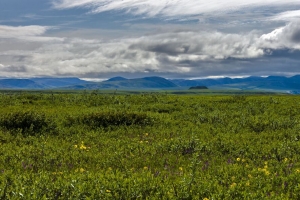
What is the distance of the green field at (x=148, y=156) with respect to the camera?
6.83 m

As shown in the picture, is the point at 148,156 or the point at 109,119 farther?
the point at 109,119

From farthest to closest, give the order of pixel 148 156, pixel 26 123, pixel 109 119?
pixel 109 119 → pixel 26 123 → pixel 148 156

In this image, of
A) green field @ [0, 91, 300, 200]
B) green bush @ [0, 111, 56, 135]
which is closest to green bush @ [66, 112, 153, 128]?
green field @ [0, 91, 300, 200]

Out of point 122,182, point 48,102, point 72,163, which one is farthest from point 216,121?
point 48,102

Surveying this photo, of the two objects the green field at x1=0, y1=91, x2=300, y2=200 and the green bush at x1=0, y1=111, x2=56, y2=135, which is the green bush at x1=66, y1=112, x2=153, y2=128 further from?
the green bush at x1=0, y1=111, x2=56, y2=135

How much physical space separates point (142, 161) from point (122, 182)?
349 centimetres

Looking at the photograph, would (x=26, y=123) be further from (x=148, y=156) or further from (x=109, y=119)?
(x=148, y=156)

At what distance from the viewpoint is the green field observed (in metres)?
6.83

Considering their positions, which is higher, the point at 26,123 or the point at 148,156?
the point at 26,123

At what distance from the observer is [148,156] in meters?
11.3

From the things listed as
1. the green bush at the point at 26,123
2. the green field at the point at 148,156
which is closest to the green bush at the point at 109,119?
the green field at the point at 148,156

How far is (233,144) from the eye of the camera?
1302 cm

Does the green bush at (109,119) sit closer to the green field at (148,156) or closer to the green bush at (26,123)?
the green field at (148,156)

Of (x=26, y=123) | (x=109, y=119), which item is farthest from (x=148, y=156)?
(x=26, y=123)
